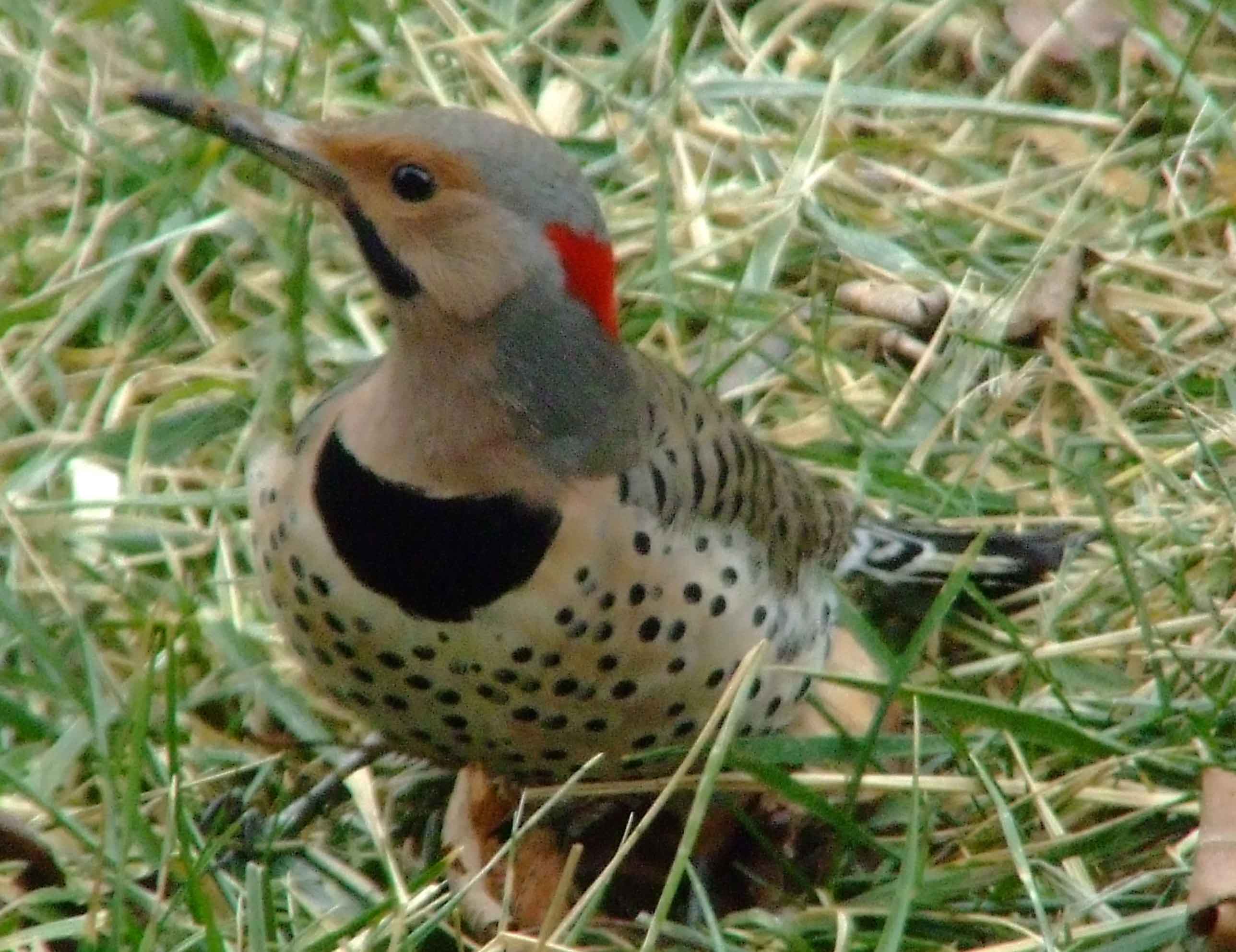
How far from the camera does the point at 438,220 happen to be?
97.4 inches

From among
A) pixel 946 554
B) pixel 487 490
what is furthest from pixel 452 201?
pixel 946 554

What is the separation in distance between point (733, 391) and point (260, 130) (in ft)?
4.50

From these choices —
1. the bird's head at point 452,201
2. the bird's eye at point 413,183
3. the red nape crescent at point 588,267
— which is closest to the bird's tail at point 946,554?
the red nape crescent at point 588,267

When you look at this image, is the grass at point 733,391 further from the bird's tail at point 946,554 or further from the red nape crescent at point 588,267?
the red nape crescent at point 588,267

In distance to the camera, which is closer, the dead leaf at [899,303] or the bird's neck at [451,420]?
the bird's neck at [451,420]

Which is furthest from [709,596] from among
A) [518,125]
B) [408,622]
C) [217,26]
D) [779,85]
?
[217,26]

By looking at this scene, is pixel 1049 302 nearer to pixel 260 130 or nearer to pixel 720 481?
pixel 720 481

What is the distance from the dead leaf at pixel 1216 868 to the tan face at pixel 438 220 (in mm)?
1125

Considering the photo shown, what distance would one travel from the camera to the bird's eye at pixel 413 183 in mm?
2465

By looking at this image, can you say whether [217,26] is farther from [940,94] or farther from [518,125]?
[518,125]

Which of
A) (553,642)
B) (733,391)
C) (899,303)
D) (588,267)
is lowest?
(733,391)

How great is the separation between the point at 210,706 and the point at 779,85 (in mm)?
1857

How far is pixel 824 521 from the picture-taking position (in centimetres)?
320

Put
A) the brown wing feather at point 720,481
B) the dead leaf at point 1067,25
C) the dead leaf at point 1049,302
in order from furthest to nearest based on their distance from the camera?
the dead leaf at point 1067,25 < the dead leaf at point 1049,302 < the brown wing feather at point 720,481
